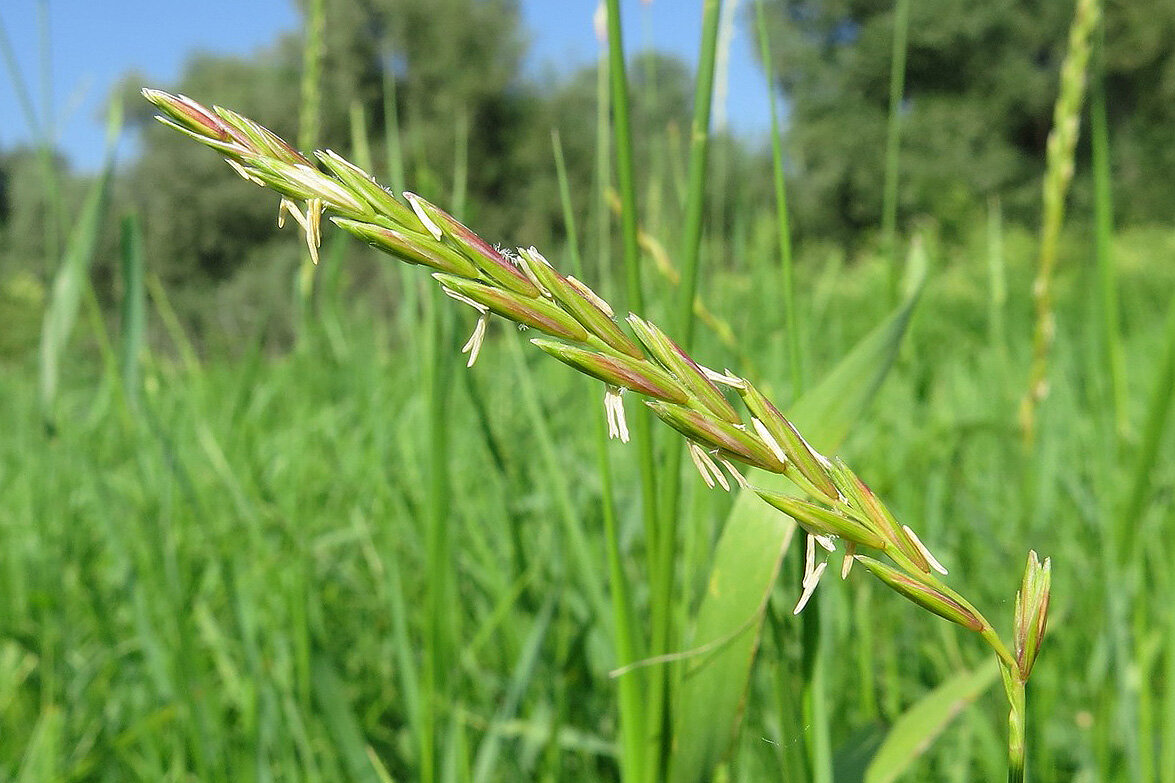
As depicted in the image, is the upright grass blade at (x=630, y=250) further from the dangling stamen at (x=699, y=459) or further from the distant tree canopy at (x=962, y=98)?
the distant tree canopy at (x=962, y=98)

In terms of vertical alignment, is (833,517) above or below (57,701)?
above

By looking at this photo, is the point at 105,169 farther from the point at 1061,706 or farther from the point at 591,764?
the point at 1061,706

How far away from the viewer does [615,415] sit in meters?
0.18

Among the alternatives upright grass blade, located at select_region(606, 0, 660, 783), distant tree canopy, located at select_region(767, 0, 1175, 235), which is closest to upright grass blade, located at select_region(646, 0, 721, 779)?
upright grass blade, located at select_region(606, 0, 660, 783)

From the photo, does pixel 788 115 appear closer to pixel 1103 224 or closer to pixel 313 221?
pixel 1103 224

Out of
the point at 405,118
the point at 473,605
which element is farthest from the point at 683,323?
the point at 405,118

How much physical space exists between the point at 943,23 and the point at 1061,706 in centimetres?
1537

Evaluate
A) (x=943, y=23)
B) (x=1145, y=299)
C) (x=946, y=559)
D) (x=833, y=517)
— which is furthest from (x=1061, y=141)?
(x=943, y=23)

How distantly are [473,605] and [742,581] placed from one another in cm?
57

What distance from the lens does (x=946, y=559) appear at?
2.75 ft

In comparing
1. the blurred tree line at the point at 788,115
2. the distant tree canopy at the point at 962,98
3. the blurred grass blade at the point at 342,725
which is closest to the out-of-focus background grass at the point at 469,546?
the blurred grass blade at the point at 342,725

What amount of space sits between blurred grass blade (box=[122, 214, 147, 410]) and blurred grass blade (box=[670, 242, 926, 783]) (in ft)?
1.59

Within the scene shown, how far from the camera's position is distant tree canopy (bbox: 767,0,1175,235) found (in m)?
14.3

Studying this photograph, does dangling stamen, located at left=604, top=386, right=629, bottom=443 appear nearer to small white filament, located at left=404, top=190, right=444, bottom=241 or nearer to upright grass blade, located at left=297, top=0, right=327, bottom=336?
small white filament, located at left=404, top=190, right=444, bottom=241
